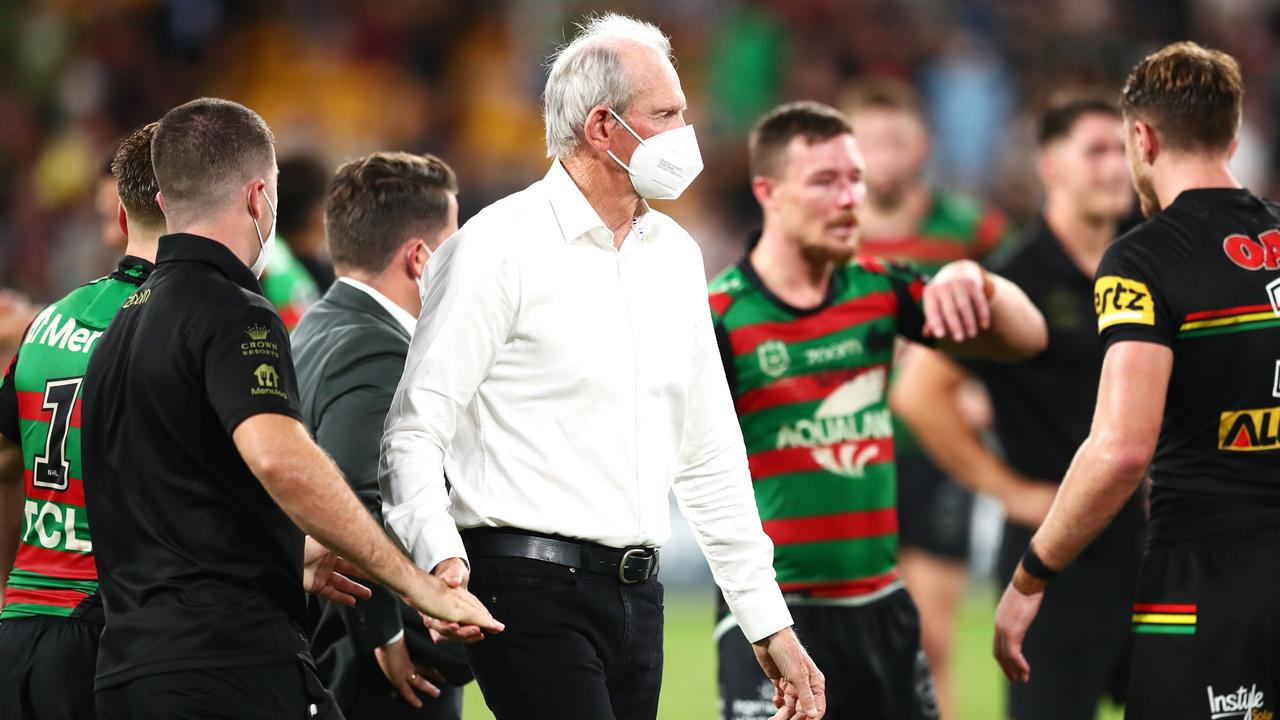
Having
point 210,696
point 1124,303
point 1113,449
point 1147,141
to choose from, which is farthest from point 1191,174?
point 210,696

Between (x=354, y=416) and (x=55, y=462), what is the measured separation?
0.84 meters

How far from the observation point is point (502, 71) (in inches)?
684

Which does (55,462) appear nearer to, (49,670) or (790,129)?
(49,670)

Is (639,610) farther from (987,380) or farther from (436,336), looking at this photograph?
(987,380)

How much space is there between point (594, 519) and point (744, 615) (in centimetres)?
67

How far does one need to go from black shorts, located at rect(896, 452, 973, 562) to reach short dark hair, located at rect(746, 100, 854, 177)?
327 centimetres

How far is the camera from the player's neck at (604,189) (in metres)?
4.44

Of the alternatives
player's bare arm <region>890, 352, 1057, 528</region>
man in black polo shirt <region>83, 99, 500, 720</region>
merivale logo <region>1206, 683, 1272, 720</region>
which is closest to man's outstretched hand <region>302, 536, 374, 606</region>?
man in black polo shirt <region>83, 99, 500, 720</region>

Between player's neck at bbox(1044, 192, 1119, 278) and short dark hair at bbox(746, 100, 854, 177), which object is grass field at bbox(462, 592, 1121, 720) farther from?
A: short dark hair at bbox(746, 100, 854, 177)

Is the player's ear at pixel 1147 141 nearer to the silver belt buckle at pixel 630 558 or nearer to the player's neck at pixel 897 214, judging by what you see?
the silver belt buckle at pixel 630 558

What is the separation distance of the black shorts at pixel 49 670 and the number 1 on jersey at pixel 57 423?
1.31 feet

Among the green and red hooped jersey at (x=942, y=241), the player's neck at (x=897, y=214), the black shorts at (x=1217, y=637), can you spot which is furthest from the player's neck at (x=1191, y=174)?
the player's neck at (x=897, y=214)

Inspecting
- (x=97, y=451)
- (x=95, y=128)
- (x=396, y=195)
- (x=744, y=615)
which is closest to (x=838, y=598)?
(x=744, y=615)

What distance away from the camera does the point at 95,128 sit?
16359mm
